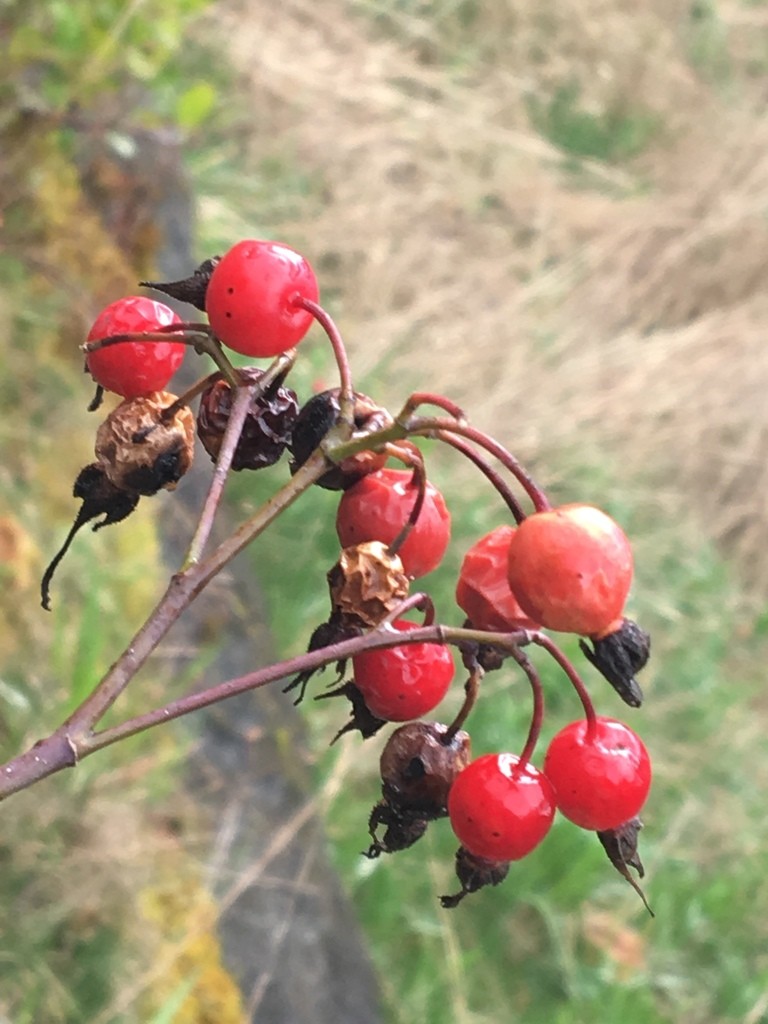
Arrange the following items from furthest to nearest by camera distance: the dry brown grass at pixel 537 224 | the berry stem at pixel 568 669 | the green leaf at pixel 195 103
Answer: the dry brown grass at pixel 537 224, the green leaf at pixel 195 103, the berry stem at pixel 568 669

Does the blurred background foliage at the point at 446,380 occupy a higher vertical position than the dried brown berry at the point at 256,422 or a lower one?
lower

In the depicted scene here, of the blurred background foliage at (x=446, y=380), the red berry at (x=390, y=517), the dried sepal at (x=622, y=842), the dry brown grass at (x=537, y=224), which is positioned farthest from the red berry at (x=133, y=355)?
the dry brown grass at (x=537, y=224)

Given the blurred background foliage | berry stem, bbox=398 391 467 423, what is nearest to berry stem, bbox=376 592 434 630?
berry stem, bbox=398 391 467 423

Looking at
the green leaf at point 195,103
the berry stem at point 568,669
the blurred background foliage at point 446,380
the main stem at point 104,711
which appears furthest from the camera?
the green leaf at point 195,103

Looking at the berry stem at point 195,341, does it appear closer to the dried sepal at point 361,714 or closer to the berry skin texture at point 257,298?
the berry skin texture at point 257,298

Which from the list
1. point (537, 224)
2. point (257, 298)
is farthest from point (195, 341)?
point (537, 224)

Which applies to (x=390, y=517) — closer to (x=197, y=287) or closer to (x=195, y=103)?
(x=197, y=287)
